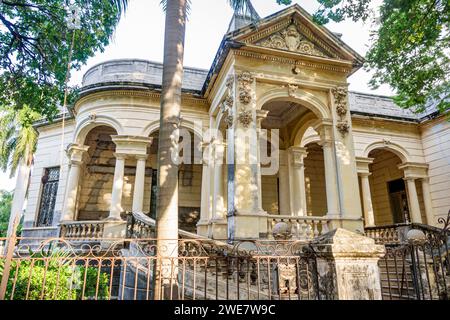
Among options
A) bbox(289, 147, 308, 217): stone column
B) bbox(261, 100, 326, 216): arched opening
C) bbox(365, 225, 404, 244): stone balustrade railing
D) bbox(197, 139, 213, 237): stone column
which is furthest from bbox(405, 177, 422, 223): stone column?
bbox(197, 139, 213, 237): stone column

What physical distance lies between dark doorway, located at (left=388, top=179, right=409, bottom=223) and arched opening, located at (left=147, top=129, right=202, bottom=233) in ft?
35.0

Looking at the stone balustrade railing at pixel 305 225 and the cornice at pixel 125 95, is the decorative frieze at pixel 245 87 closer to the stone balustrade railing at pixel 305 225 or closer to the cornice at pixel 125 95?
the cornice at pixel 125 95

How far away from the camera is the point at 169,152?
18.1 ft

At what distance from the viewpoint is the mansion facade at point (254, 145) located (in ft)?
31.4

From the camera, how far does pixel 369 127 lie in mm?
14789

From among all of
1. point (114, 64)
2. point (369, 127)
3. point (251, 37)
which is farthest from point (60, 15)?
point (369, 127)

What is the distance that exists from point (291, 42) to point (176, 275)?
8750 millimetres

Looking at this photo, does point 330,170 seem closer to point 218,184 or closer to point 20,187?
point 218,184

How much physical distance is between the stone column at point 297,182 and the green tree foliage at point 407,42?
4.00 meters

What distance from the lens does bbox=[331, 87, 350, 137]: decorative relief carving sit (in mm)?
10250

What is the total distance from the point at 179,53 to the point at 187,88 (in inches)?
286

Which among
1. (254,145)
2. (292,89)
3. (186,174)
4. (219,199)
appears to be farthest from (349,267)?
(186,174)

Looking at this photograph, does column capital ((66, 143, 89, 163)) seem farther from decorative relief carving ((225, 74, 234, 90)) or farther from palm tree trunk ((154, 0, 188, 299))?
palm tree trunk ((154, 0, 188, 299))

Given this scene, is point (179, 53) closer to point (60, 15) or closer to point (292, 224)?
point (60, 15)
